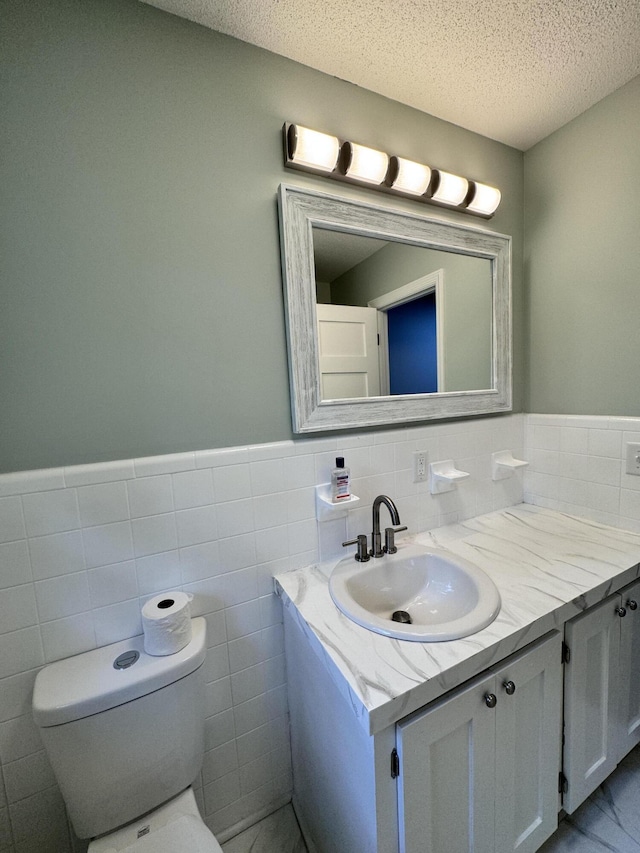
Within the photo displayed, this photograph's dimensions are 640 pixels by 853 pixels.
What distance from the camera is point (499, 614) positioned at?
84 centimetres

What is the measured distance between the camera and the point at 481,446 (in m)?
1.46

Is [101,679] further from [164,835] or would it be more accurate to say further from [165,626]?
[164,835]

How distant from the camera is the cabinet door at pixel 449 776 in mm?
680

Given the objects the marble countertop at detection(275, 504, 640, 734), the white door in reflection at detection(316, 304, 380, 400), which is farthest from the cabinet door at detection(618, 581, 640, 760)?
the white door in reflection at detection(316, 304, 380, 400)

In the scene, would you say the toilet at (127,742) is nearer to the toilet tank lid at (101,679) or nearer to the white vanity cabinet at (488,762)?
the toilet tank lid at (101,679)

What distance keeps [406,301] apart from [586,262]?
2.53 feet

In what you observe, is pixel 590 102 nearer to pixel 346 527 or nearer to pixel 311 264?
pixel 311 264

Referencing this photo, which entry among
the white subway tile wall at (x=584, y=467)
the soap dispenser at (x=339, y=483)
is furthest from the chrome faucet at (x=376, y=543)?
the white subway tile wall at (x=584, y=467)

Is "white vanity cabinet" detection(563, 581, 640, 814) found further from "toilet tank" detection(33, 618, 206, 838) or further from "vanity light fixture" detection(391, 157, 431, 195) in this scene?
"vanity light fixture" detection(391, 157, 431, 195)

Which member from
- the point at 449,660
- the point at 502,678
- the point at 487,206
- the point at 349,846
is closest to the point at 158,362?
the point at 449,660

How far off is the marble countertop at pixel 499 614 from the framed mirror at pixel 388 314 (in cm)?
49

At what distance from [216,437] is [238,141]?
87 cm

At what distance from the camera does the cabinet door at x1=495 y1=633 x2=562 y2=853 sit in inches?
32.2

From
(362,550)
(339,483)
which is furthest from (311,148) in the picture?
(362,550)
